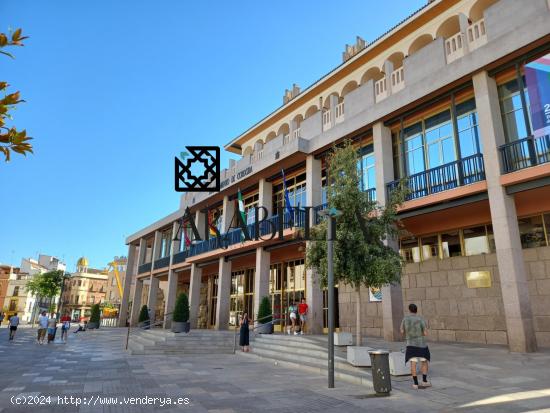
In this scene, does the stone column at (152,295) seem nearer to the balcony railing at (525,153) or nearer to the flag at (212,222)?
the flag at (212,222)

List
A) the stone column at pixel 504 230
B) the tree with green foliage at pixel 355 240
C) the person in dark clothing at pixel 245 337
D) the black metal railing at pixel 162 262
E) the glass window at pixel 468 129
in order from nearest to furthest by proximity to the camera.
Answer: the tree with green foliage at pixel 355 240, the stone column at pixel 504 230, the glass window at pixel 468 129, the person in dark clothing at pixel 245 337, the black metal railing at pixel 162 262

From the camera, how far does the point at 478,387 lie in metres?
7.61

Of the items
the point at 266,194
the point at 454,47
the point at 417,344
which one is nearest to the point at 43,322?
the point at 266,194

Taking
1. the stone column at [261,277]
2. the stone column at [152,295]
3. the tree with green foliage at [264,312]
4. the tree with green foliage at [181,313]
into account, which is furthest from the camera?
the stone column at [152,295]

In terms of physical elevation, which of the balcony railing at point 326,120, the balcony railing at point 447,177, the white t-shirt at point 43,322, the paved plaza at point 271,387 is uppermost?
the balcony railing at point 326,120

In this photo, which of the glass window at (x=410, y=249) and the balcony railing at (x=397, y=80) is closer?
the balcony railing at (x=397, y=80)

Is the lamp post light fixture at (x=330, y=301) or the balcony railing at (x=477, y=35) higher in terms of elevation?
the balcony railing at (x=477, y=35)

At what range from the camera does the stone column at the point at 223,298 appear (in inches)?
944

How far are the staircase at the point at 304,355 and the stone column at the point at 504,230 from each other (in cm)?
477

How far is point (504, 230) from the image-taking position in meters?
11.6

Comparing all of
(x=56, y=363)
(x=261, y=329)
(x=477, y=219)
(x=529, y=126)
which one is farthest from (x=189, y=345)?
(x=529, y=126)

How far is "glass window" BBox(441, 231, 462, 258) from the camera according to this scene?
15508 mm

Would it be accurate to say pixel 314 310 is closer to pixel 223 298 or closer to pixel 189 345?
pixel 189 345

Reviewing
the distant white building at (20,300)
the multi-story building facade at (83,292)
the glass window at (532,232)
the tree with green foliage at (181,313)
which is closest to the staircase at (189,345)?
the tree with green foliage at (181,313)
